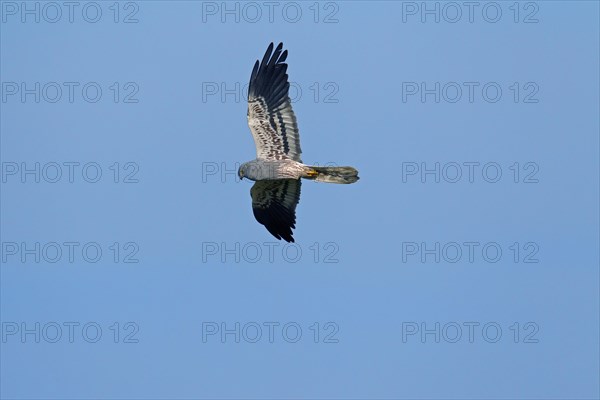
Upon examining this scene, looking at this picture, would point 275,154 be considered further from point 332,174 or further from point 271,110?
point 332,174

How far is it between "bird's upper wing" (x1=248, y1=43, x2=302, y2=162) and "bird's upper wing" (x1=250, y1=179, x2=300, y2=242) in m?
0.62

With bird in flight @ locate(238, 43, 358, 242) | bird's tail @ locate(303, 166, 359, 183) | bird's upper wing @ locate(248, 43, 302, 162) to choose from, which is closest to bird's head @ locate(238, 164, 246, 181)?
bird in flight @ locate(238, 43, 358, 242)

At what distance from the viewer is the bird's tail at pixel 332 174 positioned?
507 inches

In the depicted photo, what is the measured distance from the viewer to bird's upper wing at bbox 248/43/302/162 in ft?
44.4

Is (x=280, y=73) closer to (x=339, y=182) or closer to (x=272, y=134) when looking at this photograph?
(x=272, y=134)

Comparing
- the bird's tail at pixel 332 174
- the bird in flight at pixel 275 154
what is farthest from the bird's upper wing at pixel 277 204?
the bird's tail at pixel 332 174

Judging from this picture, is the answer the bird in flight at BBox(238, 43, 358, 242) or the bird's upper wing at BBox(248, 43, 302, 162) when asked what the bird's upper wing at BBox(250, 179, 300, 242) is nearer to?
the bird in flight at BBox(238, 43, 358, 242)

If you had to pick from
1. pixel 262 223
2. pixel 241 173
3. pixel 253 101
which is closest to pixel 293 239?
pixel 262 223

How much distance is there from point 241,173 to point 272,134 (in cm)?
89

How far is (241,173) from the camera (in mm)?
13398

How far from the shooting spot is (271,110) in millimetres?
13695

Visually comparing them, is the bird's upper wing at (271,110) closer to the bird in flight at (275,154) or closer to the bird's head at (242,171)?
the bird in flight at (275,154)

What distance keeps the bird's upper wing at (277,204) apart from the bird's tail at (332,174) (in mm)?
693

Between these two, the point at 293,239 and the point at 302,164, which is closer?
the point at 302,164
